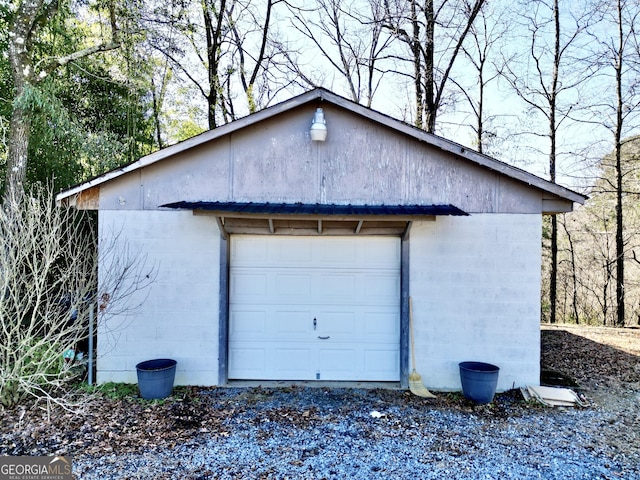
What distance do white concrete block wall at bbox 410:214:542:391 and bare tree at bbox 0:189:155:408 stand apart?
13.8 feet

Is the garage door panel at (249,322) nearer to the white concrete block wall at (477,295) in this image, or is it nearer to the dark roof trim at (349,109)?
the white concrete block wall at (477,295)

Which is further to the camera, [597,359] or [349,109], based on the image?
[597,359]

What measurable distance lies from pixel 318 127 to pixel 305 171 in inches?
26.3

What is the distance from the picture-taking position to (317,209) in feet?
17.4

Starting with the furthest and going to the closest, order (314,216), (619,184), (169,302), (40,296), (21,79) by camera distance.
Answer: (619,184), (21,79), (169,302), (314,216), (40,296)

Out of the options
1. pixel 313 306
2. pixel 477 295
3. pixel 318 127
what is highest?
pixel 318 127

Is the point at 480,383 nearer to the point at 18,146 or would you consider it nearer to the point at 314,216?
the point at 314,216

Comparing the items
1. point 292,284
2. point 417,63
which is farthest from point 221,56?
point 292,284

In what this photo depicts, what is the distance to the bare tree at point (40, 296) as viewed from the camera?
4.61 m

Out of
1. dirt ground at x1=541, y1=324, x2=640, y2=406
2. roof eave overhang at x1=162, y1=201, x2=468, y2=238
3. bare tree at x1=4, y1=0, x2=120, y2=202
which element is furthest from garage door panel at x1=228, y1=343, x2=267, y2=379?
dirt ground at x1=541, y1=324, x2=640, y2=406

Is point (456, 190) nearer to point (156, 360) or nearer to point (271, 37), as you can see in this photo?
point (156, 360)

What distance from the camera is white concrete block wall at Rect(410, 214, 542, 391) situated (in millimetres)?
5676

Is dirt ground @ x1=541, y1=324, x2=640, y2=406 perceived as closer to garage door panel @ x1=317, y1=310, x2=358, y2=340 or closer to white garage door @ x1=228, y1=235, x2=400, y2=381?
white garage door @ x1=228, y1=235, x2=400, y2=381

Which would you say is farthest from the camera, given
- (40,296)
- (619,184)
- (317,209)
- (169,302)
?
(619,184)
